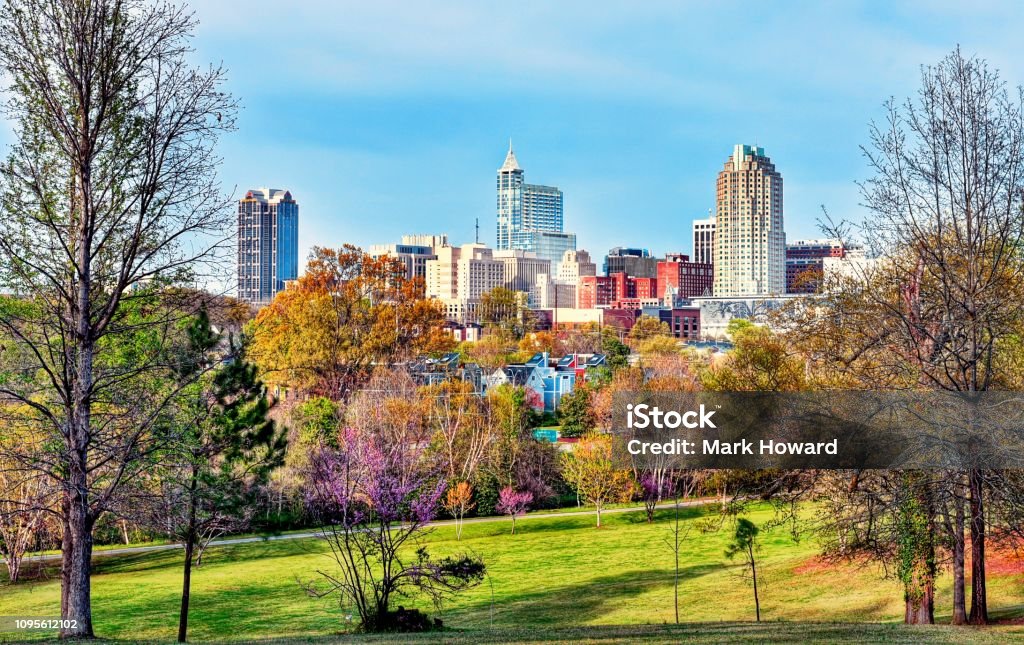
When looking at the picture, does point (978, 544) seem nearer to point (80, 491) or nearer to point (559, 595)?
point (80, 491)

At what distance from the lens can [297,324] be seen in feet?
157

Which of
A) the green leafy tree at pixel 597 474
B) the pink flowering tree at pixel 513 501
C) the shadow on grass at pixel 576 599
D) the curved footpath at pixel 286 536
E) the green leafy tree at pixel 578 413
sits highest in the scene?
the green leafy tree at pixel 578 413

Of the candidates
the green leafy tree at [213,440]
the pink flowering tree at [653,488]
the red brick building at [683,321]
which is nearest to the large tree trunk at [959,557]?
the green leafy tree at [213,440]

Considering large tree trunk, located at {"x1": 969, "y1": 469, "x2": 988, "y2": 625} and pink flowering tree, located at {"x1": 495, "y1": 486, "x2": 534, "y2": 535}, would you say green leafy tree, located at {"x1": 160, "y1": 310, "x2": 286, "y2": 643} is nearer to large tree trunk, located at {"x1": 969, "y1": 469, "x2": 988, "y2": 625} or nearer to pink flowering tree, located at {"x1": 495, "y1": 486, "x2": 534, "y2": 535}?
large tree trunk, located at {"x1": 969, "y1": 469, "x2": 988, "y2": 625}

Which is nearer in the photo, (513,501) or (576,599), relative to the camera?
(576,599)

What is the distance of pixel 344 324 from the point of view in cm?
5000

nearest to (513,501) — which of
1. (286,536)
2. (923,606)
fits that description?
(286,536)

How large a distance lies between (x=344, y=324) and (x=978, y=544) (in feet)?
129

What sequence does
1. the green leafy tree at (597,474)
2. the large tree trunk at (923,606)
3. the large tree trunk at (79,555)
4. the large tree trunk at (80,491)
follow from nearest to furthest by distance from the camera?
the large tree trunk at (80,491)
the large tree trunk at (79,555)
the large tree trunk at (923,606)
the green leafy tree at (597,474)

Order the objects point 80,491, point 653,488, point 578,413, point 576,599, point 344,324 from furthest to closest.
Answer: point 344,324 < point 578,413 < point 653,488 < point 576,599 < point 80,491

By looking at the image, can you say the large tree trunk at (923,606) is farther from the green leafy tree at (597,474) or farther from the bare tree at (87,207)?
the green leafy tree at (597,474)

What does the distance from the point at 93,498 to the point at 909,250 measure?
11.6 meters

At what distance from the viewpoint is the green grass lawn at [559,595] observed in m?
15.1

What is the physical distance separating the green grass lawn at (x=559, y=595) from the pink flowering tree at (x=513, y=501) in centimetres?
202
